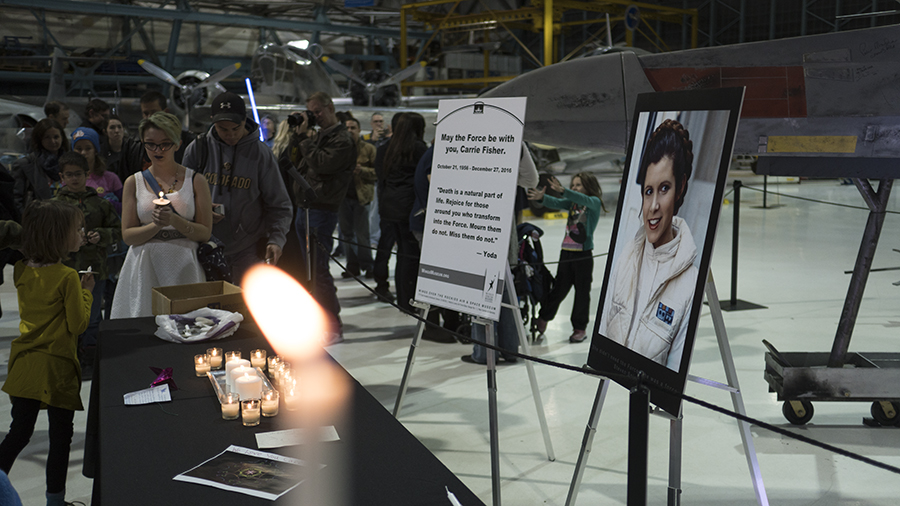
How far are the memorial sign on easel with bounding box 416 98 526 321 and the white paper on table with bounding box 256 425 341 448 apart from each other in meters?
1.04

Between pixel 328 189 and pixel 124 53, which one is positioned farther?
pixel 124 53

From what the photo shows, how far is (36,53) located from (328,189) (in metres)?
21.1

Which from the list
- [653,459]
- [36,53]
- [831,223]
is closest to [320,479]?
[653,459]

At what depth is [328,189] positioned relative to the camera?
17.7 ft

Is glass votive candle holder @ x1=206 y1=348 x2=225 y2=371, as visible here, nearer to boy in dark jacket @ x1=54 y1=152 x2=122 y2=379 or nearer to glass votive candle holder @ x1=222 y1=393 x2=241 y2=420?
glass votive candle holder @ x1=222 y1=393 x2=241 y2=420

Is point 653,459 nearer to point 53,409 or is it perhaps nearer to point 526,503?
point 526,503

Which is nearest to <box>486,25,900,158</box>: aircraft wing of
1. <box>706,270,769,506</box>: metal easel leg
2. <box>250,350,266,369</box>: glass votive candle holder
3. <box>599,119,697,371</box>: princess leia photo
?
<box>706,270,769,506</box>: metal easel leg

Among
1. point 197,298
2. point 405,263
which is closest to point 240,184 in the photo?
point 197,298

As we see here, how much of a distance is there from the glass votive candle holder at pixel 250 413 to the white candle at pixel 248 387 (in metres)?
0.10

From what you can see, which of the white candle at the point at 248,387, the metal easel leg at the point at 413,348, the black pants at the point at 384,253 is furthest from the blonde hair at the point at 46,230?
the black pants at the point at 384,253

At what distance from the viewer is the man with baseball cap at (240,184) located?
3717 millimetres

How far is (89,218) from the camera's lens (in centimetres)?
412

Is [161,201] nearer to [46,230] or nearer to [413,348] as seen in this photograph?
[46,230]

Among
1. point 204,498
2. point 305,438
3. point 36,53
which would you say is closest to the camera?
point 204,498
